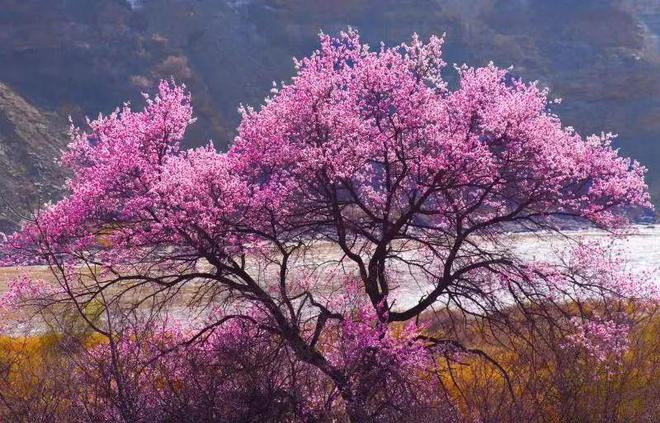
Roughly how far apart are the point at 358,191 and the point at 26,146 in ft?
431

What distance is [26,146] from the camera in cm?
13125

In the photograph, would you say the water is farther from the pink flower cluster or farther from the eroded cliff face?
the eroded cliff face

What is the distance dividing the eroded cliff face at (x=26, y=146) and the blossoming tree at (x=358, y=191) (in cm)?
9671

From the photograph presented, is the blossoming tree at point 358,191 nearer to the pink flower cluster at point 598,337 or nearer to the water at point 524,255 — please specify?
the pink flower cluster at point 598,337

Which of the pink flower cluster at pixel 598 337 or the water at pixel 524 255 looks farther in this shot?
the water at pixel 524 255

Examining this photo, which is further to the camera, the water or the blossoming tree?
the water

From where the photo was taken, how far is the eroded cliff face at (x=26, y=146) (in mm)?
114019

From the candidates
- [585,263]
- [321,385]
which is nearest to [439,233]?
[585,263]

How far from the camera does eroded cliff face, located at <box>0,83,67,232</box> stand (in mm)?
114019

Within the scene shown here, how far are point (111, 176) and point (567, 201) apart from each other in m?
6.93

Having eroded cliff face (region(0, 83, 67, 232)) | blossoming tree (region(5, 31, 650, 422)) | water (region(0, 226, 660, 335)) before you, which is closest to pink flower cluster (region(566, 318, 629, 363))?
blossoming tree (region(5, 31, 650, 422))

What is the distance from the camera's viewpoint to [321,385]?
40.3 ft

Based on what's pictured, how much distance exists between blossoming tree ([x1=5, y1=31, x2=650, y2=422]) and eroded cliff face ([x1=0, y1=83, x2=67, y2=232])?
9671 cm

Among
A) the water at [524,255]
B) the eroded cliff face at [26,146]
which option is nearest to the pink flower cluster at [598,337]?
the water at [524,255]
